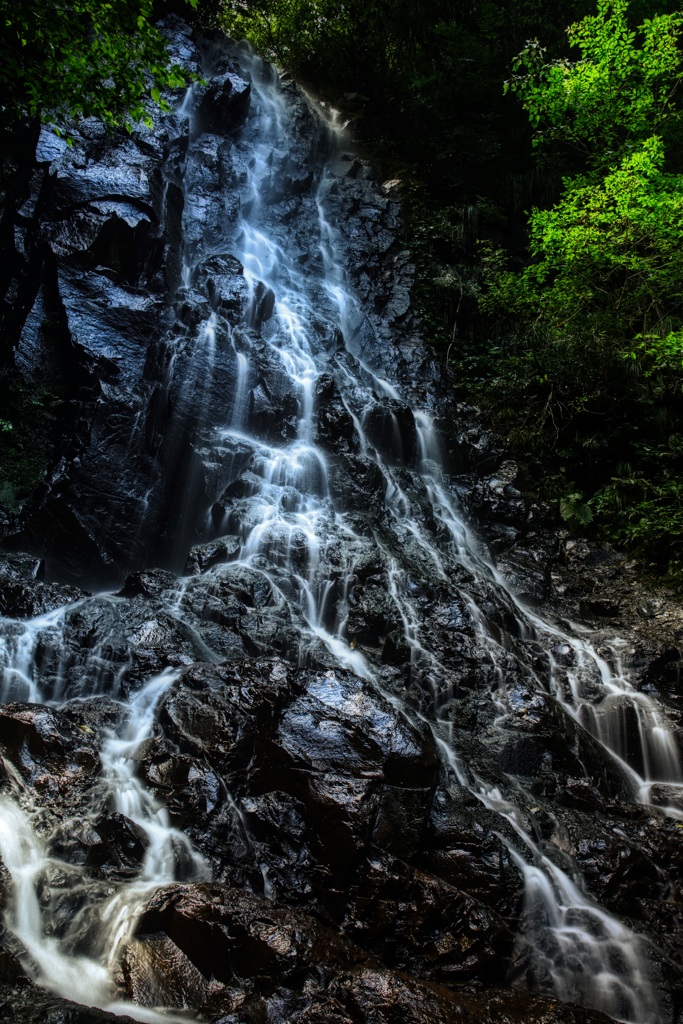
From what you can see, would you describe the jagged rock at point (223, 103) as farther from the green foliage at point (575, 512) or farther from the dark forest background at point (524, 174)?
the green foliage at point (575, 512)

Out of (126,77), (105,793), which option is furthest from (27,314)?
(105,793)

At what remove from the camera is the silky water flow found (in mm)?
4074

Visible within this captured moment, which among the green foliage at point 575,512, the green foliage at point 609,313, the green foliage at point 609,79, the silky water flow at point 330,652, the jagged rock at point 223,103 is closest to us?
the silky water flow at point 330,652

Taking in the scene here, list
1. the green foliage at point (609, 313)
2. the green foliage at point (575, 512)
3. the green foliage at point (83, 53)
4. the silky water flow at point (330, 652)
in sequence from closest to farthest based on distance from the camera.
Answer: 1. the silky water flow at point (330, 652)
2. the green foliage at point (83, 53)
3. the green foliage at point (575, 512)
4. the green foliage at point (609, 313)

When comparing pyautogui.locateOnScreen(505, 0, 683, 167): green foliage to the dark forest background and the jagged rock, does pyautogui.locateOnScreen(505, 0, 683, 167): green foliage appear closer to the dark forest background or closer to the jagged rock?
the dark forest background

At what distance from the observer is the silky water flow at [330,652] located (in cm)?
407

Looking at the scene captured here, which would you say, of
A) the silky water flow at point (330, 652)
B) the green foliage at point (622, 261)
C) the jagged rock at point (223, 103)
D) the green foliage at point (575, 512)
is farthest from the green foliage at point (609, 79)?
the green foliage at point (575, 512)

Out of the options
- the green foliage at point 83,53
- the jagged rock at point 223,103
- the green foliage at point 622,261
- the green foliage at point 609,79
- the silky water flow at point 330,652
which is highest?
the jagged rock at point 223,103

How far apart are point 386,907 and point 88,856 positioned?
7.80 ft

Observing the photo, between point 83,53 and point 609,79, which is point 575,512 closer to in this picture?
point 609,79

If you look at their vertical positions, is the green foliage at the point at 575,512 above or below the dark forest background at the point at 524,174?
below

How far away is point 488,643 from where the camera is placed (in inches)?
307

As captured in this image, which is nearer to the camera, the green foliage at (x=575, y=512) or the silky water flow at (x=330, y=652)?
the silky water flow at (x=330, y=652)

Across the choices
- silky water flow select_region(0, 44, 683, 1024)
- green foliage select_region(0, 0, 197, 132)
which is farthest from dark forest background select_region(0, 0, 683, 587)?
silky water flow select_region(0, 44, 683, 1024)
